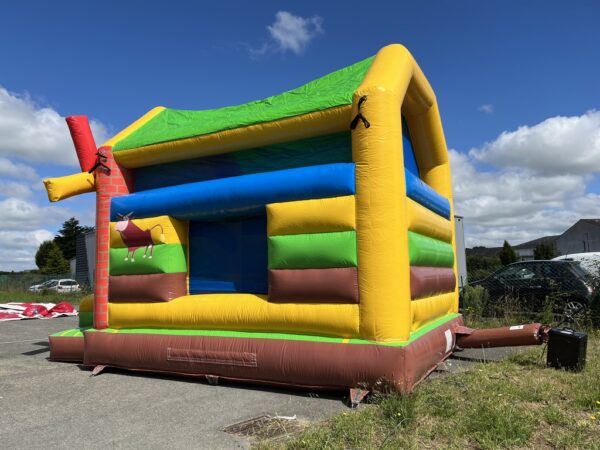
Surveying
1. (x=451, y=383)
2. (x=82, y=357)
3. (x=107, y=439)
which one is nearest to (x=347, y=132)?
(x=451, y=383)

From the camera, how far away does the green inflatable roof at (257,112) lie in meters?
5.05

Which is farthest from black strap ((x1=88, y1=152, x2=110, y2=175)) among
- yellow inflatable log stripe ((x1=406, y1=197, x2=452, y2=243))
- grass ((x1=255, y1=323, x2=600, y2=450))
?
grass ((x1=255, y1=323, x2=600, y2=450))

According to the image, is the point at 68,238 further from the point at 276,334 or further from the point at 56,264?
the point at 276,334

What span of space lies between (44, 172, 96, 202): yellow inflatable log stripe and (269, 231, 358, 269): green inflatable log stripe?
2.88 m

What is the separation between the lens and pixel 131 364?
5629mm

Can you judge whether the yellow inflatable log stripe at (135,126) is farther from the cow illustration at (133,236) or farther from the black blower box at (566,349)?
the black blower box at (566,349)

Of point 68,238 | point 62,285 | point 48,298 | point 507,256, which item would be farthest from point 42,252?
point 507,256

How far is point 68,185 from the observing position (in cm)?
627

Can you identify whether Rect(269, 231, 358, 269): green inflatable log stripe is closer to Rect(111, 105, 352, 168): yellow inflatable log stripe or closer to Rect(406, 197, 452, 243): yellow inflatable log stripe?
Rect(406, 197, 452, 243): yellow inflatable log stripe

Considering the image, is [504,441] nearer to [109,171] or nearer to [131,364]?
[131,364]

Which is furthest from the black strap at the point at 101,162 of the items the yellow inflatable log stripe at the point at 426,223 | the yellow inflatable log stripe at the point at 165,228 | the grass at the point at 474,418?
the grass at the point at 474,418

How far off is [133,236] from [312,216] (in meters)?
2.45

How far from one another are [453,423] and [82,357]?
190 inches

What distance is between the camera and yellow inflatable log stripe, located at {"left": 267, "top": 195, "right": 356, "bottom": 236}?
4559mm
